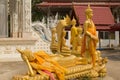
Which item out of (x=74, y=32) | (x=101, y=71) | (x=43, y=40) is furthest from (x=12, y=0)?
(x=101, y=71)

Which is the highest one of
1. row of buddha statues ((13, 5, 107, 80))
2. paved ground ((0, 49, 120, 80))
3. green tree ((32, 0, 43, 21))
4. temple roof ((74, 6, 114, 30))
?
green tree ((32, 0, 43, 21))

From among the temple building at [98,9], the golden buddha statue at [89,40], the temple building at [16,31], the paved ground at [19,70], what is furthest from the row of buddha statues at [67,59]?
the temple building at [98,9]

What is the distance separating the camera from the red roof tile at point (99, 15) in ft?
71.9

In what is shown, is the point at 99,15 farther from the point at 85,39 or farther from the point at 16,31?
the point at 85,39

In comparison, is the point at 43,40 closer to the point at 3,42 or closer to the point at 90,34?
the point at 3,42

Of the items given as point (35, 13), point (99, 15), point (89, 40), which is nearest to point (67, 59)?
point (89, 40)

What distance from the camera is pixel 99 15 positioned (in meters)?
22.9

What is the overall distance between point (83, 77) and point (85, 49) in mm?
727

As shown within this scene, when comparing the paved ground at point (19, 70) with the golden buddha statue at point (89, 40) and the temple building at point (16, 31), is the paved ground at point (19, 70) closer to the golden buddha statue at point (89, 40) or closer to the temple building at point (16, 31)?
the golden buddha statue at point (89, 40)

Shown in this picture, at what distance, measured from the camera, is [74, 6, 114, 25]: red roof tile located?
21906 millimetres

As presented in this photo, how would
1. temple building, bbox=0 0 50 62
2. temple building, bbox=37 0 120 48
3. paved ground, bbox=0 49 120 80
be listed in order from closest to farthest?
paved ground, bbox=0 49 120 80, temple building, bbox=0 0 50 62, temple building, bbox=37 0 120 48

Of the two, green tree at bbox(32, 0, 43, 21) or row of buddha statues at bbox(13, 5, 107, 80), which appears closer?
row of buddha statues at bbox(13, 5, 107, 80)

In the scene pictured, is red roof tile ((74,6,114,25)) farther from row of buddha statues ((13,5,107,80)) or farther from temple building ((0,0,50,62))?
row of buddha statues ((13,5,107,80))

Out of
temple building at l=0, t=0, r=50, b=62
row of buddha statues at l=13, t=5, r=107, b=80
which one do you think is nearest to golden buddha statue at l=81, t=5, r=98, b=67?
row of buddha statues at l=13, t=5, r=107, b=80
